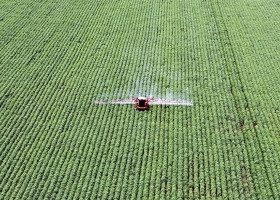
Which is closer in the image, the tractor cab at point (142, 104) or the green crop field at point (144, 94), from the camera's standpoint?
the green crop field at point (144, 94)

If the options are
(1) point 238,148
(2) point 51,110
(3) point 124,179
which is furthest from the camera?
(2) point 51,110

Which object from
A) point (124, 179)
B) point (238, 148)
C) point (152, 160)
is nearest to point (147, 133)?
point (152, 160)

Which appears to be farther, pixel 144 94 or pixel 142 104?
pixel 144 94

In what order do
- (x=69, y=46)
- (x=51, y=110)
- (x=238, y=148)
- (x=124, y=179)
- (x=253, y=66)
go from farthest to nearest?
(x=69, y=46)
(x=253, y=66)
(x=51, y=110)
(x=238, y=148)
(x=124, y=179)

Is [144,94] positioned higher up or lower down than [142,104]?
lower down

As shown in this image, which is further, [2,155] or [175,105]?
[175,105]

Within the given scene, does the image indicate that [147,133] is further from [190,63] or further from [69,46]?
[69,46]

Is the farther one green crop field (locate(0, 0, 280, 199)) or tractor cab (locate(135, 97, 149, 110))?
tractor cab (locate(135, 97, 149, 110))
